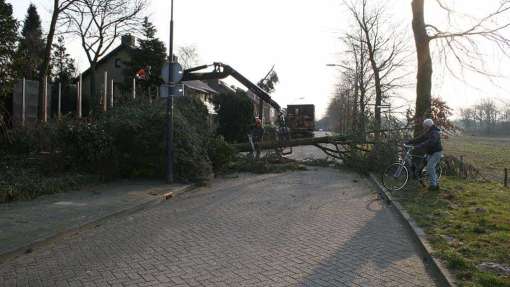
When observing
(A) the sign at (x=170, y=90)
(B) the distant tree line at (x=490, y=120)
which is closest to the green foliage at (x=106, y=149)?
(A) the sign at (x=170, y=90)

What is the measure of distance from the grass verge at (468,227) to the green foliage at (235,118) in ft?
51.9

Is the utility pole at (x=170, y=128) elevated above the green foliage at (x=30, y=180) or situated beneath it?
elevated above

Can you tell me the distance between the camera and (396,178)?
12031mm

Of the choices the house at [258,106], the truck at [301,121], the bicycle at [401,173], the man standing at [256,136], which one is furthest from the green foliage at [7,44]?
the truck at [301,121]

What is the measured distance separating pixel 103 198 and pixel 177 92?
360 centimetres

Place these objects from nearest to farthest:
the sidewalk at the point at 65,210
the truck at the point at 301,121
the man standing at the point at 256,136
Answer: the sidewalk at the point at 65,210, the man standing at the point at 256,136, the truck at the point at 301,121

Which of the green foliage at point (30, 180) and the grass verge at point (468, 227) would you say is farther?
the green foliage at point (30, 180)

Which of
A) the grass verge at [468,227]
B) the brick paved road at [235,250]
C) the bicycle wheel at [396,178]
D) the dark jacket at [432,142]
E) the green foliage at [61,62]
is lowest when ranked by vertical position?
the brick paved road at [235,250]

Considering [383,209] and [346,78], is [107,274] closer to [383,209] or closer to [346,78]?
[383,209]

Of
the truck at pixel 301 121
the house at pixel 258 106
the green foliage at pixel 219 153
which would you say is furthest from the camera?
the truck at pixel 301 121

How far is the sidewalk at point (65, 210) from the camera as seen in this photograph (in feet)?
20.7

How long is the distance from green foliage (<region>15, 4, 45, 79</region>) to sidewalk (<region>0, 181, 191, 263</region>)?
439cm

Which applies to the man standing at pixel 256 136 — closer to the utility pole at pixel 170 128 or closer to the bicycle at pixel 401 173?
the utility pole at pixel 170 128

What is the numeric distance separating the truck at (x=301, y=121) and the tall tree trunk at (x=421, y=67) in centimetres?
2204
